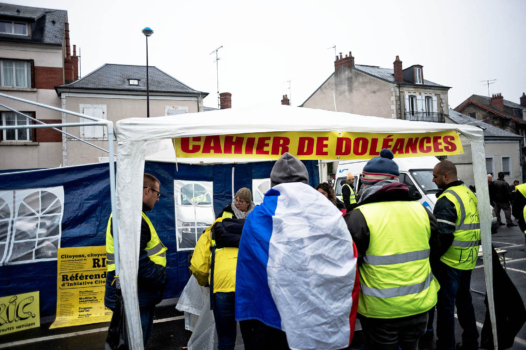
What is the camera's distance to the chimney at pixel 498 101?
3813cm

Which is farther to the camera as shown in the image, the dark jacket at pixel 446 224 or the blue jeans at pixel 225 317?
the dark jacket at pixel 446 224

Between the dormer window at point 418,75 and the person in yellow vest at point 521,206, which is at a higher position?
the dormer window at point 418,75

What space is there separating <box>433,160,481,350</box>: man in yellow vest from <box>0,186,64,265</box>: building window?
491 cm

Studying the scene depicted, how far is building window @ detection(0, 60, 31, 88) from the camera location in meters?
20.9

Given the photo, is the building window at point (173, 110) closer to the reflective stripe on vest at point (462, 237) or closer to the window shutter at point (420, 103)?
the window shutter at point (420, 103)

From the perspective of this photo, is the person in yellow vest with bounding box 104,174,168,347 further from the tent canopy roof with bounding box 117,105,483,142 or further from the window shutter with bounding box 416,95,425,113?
the window shutter with bounding box 416,95,425,113

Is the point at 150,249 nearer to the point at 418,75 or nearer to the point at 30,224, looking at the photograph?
the point at 30,224

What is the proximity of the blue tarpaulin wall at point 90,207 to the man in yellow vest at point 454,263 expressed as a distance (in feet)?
11.7

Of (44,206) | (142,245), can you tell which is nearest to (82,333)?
(44,206)

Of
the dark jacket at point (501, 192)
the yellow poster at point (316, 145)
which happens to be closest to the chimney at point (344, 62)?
the dark jacket at point (501, 192)

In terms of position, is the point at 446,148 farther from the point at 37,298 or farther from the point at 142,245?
the point at 37,298

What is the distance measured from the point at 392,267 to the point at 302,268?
0.81m

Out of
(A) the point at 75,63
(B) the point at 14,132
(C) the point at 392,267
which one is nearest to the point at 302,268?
(C) the point at 392,267

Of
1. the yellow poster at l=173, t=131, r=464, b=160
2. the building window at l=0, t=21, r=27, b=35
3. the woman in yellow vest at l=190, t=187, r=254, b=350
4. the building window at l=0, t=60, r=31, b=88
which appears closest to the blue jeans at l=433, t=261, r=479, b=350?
the yellow poster at l=173, t=131, r=464, b=160
